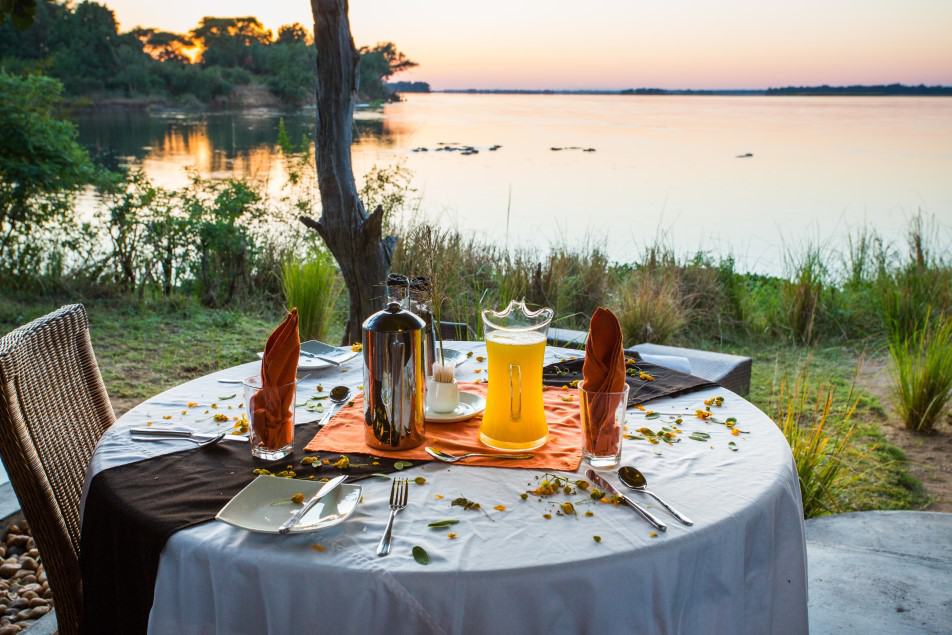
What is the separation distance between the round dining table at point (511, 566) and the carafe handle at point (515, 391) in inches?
4.9

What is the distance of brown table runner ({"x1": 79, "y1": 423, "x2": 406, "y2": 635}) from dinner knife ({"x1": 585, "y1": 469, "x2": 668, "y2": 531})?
1.14 ft

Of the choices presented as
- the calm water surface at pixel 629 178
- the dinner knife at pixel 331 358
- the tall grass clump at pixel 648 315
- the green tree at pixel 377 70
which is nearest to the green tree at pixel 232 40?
the calm water surface at pixel 629 178

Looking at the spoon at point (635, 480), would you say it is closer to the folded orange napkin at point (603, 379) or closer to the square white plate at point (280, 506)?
the folded orange napkin at point (603, 379)

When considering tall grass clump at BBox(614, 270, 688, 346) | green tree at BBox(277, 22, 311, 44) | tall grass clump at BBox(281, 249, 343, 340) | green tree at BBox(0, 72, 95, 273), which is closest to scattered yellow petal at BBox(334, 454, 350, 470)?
tall grass clump at BBox(281, 249, 343, 340)

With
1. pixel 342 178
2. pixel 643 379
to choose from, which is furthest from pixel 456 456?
pixel 342 178

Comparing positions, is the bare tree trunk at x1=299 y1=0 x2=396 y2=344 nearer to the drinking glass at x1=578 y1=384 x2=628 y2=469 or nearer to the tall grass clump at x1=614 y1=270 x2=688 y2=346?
the tall grass clump at x1=614 y1=270 x2=688 y2=346

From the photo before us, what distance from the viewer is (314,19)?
3.65 meters

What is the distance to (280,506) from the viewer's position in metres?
1.19

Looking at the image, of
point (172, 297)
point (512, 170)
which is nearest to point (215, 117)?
point (512, 170)

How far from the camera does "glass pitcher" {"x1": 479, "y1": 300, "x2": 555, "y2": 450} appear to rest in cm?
144

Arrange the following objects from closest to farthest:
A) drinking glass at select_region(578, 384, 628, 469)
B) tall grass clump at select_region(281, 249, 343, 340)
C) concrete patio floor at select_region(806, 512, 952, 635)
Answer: drinking glass at select_region(578, 384, 628, 469) → concrete patio floor at select_region(806, 512, 952, 635) → tall grass clump at select_region(281, 249, 343, 340)

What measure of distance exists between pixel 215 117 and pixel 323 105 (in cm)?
1460

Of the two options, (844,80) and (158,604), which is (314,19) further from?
(844,80)

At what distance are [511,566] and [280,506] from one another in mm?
382
